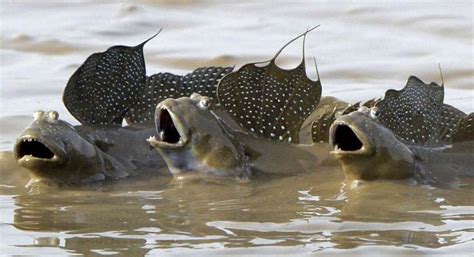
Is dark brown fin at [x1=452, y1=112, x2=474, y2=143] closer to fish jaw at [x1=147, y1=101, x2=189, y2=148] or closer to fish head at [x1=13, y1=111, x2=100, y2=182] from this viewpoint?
fish jaw at [x1=147, y1=101, x2=189, y2=148]

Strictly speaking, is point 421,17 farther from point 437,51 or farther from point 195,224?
point 195,224

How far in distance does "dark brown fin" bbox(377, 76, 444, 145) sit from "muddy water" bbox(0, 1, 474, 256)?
0.76 ft

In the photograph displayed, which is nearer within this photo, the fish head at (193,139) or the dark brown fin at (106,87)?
the fish head at (193,139)

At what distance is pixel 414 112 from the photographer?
3.94m

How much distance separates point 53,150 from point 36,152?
0.11 meters

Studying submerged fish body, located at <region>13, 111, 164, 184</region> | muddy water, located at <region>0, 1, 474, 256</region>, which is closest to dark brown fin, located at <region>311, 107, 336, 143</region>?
muddy water, located at <region>0, 1, 474, 256</region>

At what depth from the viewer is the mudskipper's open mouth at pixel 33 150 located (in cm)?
375

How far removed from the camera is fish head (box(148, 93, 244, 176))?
3744 millimetres

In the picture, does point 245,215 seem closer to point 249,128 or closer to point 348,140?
point 348,140

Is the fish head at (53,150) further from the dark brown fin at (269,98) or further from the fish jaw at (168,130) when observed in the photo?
the dark brown fin at (269,98)

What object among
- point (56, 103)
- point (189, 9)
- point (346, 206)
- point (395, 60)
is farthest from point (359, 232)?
point (189, 9)

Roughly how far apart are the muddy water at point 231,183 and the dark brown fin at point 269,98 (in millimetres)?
198

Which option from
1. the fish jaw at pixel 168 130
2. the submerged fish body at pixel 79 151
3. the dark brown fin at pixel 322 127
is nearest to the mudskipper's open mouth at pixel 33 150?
the submerged fish body at pixel 79 151

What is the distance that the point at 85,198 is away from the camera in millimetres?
3750
